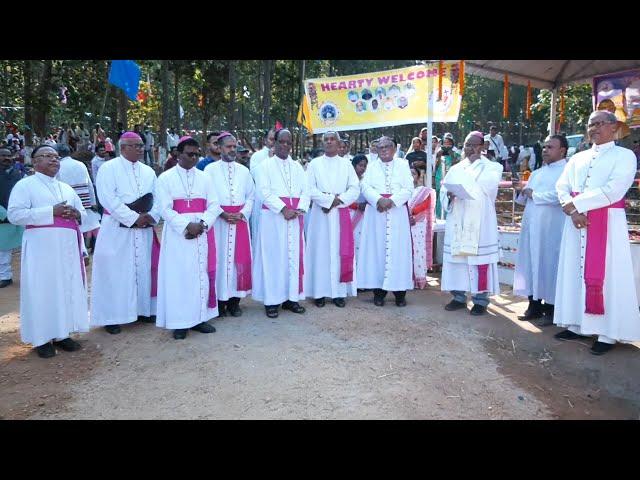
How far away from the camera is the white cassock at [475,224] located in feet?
21.3

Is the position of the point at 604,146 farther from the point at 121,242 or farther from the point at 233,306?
the point at 121,242

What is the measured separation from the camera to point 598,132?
5.34 meters

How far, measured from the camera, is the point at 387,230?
693cm

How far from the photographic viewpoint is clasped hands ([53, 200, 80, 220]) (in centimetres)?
513

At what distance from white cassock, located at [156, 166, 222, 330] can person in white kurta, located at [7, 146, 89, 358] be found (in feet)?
2.80

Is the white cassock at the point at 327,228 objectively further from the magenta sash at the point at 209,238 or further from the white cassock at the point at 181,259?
the white cassock at the point at 181,259

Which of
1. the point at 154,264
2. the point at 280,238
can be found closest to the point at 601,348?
the point at 280,238

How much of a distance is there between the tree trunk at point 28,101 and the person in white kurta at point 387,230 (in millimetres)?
14015

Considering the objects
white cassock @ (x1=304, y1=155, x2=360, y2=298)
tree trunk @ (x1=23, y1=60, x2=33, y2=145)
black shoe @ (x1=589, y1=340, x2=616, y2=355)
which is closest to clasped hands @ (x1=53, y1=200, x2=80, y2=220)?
white cassock @ (x1=304, y1=155, x2=360, y2=298)

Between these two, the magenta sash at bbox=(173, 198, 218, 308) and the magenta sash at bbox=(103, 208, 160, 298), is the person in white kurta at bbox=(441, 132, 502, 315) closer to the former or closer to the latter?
the magenta sash at bbox=(173, 198, 218, 308)

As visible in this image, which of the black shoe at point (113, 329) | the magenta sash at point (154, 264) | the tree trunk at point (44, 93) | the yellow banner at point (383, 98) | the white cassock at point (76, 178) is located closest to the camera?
the black shoe at point (113, 329)

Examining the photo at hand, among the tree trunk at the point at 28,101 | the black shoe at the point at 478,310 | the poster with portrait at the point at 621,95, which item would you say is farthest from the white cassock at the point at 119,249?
the tree trunk at the point at 28,101
